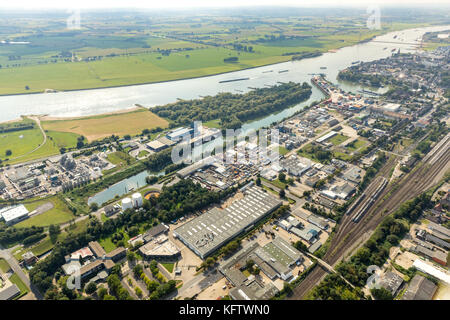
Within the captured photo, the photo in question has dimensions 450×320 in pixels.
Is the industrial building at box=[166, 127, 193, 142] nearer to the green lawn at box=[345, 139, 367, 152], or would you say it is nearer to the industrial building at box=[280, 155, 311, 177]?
the industrial building at box=[280, 155, 311, 177]

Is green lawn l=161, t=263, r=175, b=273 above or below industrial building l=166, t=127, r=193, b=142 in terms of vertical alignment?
below

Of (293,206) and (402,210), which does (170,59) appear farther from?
(402,210)

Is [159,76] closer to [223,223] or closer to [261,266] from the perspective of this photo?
[223,223]

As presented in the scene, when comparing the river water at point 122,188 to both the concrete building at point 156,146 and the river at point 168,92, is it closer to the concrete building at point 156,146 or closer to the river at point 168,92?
the concrete building at point 156,146

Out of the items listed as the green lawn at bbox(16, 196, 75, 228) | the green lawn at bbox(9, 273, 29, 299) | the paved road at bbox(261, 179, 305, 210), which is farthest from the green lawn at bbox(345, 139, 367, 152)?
the green lawn at bbox(9, 273, 29, 299)

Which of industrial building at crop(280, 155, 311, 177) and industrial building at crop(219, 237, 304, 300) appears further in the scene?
industrial building at crop(280, 155, 311, 177)

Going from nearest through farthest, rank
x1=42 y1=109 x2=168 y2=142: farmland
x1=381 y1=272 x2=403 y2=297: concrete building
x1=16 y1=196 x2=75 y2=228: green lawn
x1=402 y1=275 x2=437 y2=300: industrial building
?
x1=402 y1=275 x2=437 y2=300: industrial building, x1=381 y1=272 x2=403 y2=297: concrete building, x1=16 y1=196 x2=75 y2=228: green lawn, x1=42 y1=109 x2=168 y2=142: farmland

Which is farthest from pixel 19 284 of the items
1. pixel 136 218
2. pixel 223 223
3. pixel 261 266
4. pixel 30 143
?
pixel 30 143
